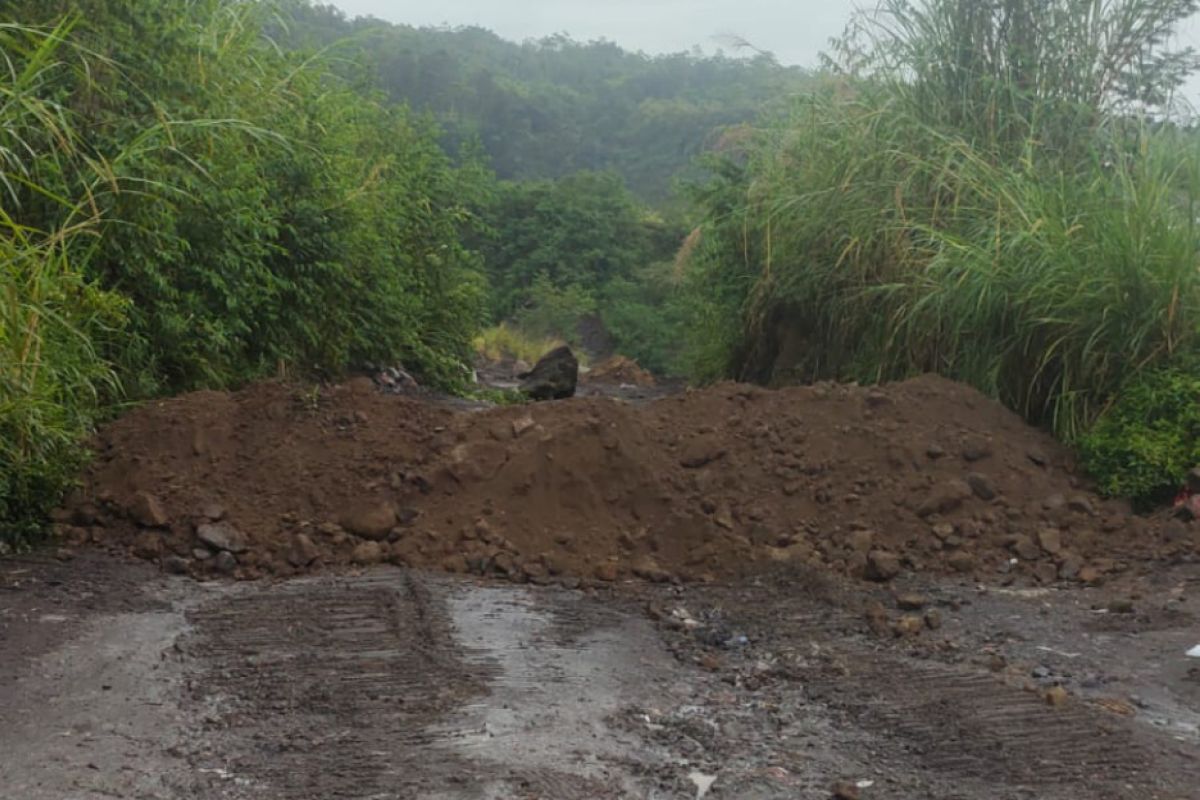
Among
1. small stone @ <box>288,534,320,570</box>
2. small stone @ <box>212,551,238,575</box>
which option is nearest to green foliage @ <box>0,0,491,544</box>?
small stone @ <box>212,551,238,575</box>

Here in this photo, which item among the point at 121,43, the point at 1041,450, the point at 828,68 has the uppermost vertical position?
the point at 828,68

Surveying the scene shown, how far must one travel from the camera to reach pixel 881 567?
5965 millimetres

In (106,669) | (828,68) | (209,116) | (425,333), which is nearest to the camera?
(106,669)

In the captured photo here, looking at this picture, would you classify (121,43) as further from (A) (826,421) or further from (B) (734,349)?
(B) (734,349)

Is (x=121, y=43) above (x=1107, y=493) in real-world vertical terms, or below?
above

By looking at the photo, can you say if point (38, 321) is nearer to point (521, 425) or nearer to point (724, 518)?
point (521, 425)

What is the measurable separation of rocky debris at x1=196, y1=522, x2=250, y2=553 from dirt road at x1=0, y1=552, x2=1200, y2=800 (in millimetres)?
303

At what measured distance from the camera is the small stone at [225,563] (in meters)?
5.91

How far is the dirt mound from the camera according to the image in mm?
22047

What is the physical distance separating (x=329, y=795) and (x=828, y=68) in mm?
9089

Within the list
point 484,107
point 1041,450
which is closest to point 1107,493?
point 1041,450

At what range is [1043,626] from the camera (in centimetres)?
527

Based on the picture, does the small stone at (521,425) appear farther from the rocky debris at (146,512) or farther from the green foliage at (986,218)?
the green foliage at (986,218)

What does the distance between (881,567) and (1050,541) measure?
0.92 metres
